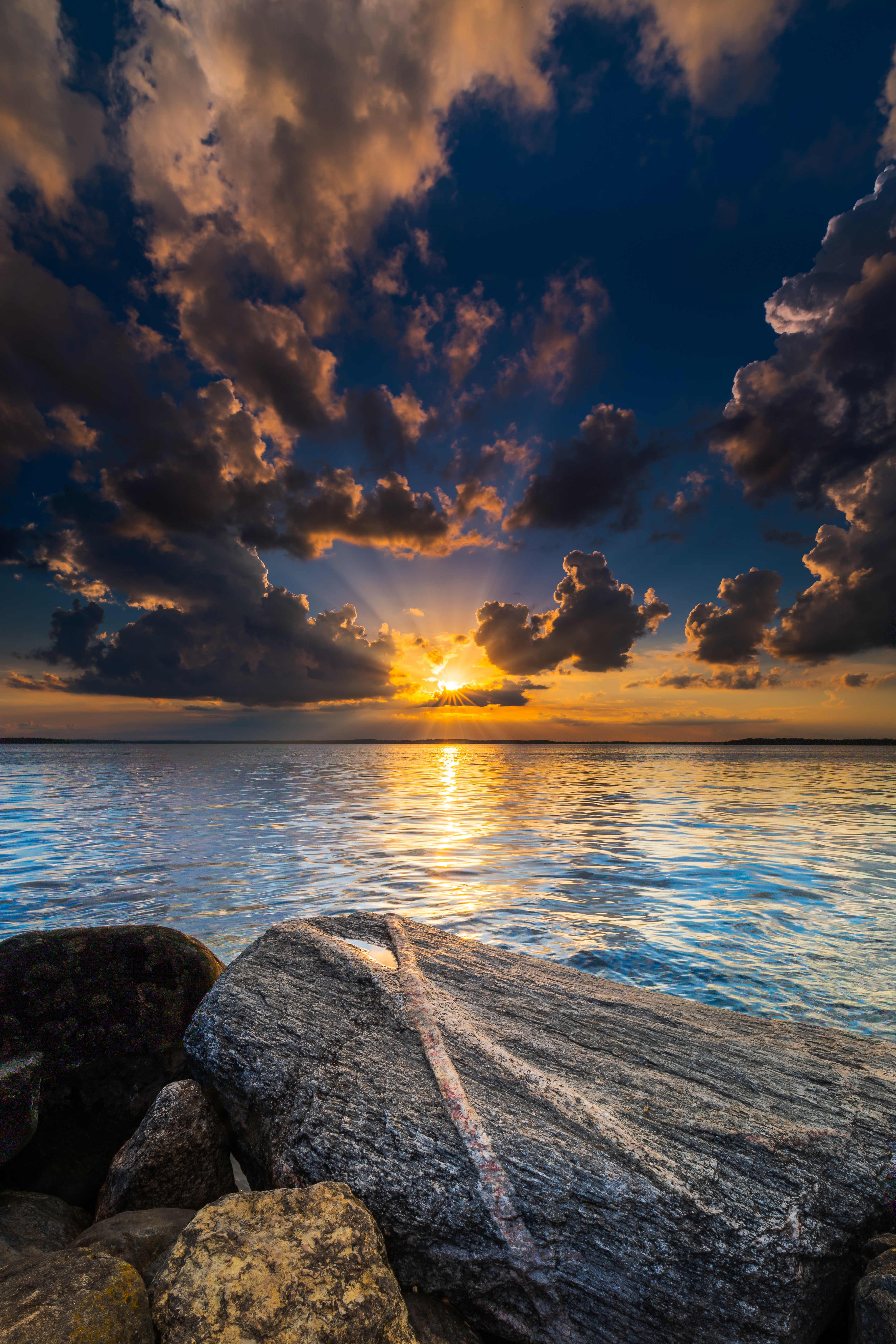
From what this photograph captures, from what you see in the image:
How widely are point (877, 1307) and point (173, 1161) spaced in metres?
3.84

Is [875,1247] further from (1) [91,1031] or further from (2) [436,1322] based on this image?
(1) [91,1031]

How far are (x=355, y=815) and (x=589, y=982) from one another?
20275 mm

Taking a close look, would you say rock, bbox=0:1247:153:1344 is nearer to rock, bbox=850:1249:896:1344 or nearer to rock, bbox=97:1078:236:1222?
rock, bbox=97:1078:236:1222

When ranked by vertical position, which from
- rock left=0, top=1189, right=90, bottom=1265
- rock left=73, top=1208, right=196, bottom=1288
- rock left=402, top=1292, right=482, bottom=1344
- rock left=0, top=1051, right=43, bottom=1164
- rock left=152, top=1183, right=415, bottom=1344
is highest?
rock left=152, top=1183, right=415, bottom=1344

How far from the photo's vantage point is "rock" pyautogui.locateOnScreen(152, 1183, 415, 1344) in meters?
2.22

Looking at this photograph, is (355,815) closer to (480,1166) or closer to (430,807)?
(430,807)

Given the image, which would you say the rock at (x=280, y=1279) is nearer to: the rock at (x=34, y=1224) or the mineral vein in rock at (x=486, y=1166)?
the mineral vein in rock at (x=486, y=1166)

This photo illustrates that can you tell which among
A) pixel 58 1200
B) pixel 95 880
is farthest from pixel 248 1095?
pixel 95 880

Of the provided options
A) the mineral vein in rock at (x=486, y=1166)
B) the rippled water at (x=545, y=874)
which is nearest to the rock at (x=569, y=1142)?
the mineral vein in rock at (x=486, y=1166)

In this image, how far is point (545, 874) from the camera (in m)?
14.0

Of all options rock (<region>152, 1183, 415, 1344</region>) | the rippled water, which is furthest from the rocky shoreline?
the rippled water

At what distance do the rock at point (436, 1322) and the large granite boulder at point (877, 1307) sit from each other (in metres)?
1.75

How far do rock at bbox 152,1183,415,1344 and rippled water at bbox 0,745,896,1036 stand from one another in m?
6.08

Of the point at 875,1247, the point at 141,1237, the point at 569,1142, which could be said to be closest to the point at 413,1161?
the point at 569,1142
